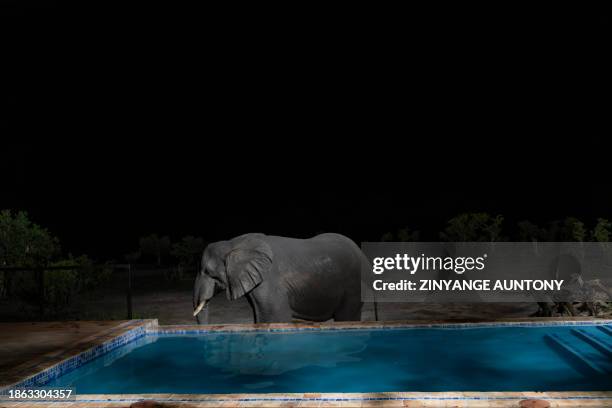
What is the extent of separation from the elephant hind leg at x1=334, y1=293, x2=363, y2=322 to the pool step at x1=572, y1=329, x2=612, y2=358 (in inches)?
135

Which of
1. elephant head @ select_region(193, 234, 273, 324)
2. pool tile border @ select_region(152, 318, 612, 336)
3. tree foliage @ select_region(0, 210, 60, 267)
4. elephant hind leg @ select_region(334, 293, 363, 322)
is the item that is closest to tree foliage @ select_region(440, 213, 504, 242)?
tree foliage @ select_region(0, 210, 60, 267)

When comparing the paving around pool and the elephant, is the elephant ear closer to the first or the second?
the elephant

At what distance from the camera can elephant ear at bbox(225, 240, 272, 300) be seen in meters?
10.1

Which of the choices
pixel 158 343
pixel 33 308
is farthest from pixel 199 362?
Result: pixel 33 308

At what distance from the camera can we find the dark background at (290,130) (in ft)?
162

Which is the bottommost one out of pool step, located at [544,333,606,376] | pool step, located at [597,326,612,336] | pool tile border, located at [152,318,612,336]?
pool step, located at [544,333,606,376]

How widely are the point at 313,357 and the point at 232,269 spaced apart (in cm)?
177

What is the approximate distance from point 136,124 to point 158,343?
178 feet

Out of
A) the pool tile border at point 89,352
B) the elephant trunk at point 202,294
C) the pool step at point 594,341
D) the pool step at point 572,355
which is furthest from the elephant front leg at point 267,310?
the pool step at point 594,341

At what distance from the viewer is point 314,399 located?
5.59 metres

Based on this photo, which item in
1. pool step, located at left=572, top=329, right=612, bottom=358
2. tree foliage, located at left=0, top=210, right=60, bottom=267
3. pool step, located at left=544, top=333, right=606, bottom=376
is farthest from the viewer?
tree foliage, located at left=0, top=210, right=60, bottom=267

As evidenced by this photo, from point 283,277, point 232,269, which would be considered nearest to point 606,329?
point 283,277

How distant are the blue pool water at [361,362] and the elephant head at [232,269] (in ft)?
2.12

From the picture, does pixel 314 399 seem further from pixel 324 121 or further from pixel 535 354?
pixel 324 121
